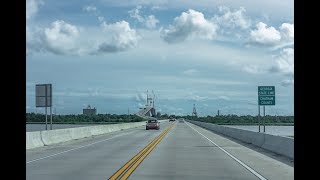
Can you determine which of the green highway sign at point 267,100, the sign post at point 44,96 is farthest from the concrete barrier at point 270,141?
the sign post at point 44,96

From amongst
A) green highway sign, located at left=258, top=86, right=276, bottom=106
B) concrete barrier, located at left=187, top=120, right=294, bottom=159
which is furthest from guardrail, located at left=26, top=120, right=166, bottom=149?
green highway sign, located at left=258, top=86, right=276, bottom=106

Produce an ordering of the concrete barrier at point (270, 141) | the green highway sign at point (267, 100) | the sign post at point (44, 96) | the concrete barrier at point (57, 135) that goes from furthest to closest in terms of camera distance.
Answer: the sign post at point (44, 96) < the green highway sign at point (267, 100) < the concrete barrier at point (57, 135) < the concrete barrier at point (270, 141)

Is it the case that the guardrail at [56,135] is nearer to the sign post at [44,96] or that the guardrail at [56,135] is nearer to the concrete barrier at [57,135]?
the concrete barrier at [57,135]

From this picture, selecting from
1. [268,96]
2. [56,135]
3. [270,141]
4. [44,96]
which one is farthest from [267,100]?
[44,96]

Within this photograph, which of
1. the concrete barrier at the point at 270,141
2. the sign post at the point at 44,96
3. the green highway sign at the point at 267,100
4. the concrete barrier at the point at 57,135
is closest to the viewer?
the concrete barrier at the point at 270,141

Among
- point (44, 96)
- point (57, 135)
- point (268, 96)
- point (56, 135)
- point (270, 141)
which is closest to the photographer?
point (270, 141)

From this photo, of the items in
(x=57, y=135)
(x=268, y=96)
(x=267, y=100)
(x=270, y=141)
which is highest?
(x=268, y=96)

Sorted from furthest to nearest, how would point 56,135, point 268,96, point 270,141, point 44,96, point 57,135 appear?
1. point 44,96
2. point 57,135
3. point 56,135
4. point 268,96
5. point 270,141

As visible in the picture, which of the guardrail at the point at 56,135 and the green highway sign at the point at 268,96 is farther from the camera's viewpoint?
the green highway sign at the point at 268,96

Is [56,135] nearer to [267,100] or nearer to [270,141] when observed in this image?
[267,100]

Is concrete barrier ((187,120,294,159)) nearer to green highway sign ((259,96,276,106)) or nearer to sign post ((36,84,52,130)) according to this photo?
green highway sign ((259,96,276,106))
